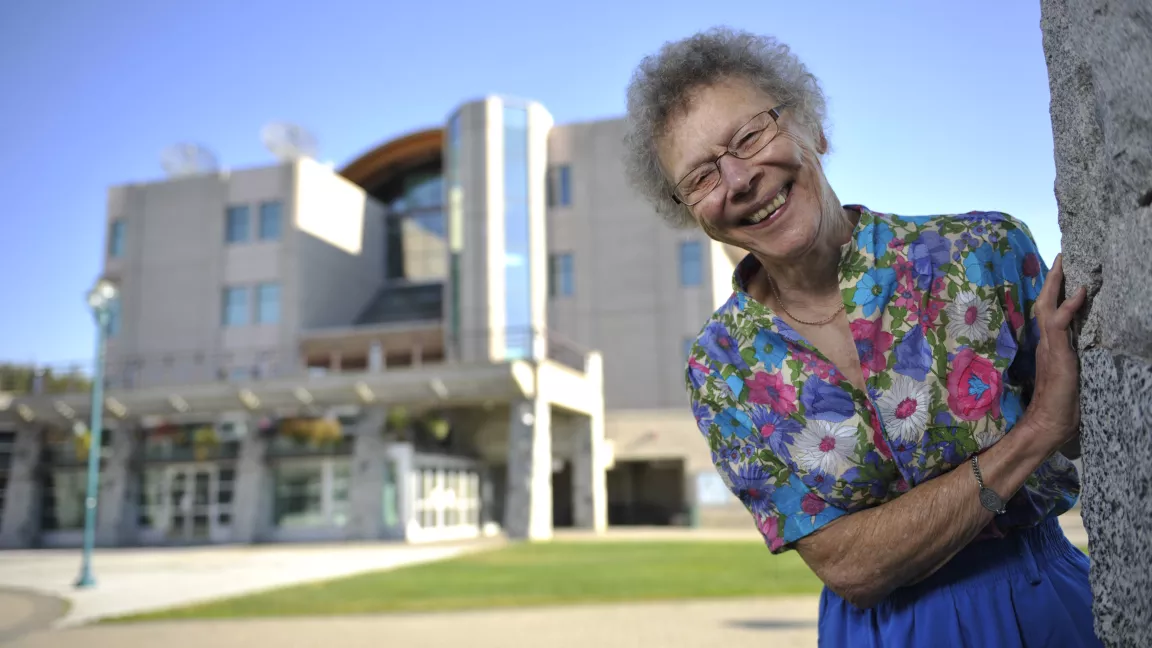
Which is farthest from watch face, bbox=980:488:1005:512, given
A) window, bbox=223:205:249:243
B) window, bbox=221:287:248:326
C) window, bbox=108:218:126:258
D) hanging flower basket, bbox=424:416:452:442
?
window, bbox=108:218:126:258

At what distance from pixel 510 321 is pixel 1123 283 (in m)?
33.6

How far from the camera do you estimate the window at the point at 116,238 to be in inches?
1537

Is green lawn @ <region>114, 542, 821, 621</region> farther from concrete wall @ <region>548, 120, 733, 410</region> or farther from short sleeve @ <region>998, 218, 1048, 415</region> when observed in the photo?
concrete wall @ <region>548, 120, 733, 410</region>

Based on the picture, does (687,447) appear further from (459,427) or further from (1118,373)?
(1118,373)

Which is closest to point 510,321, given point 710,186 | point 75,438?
point 75,438

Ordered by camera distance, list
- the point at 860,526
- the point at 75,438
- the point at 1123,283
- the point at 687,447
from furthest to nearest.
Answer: the point at 687,447, the point at 75,438, the point at 860,526, the point at 1123,283

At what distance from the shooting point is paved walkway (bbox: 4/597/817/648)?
273 inches

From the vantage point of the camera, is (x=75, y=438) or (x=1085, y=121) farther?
(x=75, y=438)

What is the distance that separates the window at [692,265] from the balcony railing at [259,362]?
16.5 feet

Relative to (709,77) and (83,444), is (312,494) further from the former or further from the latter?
(709,77)

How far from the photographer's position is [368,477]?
25.8 metres

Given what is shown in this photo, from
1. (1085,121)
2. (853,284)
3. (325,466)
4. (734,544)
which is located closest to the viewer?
(1085,121)

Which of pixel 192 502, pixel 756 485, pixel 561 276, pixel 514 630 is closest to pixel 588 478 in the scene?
pixel 561 276

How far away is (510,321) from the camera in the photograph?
113 feet
